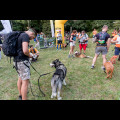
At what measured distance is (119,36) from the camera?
4.53m

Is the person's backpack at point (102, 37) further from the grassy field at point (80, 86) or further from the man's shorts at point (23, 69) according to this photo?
the man's shorts at point (23, 69)

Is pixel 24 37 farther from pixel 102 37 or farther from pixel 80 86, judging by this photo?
pixel 102 37

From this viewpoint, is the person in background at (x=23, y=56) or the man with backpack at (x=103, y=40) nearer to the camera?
the person in background at (x=23, y=56)

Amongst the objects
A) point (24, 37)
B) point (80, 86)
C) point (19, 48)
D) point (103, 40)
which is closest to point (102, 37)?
point (103, 40)

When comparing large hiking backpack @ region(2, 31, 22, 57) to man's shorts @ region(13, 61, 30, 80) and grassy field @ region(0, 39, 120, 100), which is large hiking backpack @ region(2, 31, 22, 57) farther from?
grassy field @ region(0, 39, 120, 100)

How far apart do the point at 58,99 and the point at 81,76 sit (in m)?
1.63

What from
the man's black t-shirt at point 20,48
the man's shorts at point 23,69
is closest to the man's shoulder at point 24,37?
the man's black t-shirt at point 20,48

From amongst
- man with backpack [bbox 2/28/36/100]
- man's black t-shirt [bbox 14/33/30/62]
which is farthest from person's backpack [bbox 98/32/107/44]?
man's black t-shirt [bbox 14/33/30/62]

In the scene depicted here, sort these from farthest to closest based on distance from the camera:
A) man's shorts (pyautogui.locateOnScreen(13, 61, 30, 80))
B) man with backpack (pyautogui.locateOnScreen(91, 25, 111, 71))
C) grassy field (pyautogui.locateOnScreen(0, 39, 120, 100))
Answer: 1. man with backpack (pyautogui.locateOnScreen(91, 25, 111, 71))
2. grassy field (pyautogui.locateOnScreen(0, 39, 120, 100))
3. man's shorts (pyautogui.locateOnScreen(13, 61, 30, 80))

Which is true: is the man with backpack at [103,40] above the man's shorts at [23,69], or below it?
above

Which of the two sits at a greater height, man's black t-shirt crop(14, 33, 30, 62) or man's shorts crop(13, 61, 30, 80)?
man's black t-shirt crop(14, 33, 30, 62)

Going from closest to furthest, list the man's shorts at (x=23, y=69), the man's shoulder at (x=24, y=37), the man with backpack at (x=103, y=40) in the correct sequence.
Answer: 1. the man's shoulder at (x=24, y=37)
2. the man's shorts at (x=23, y=69)
3. the man with backpack at (x=103, y=40)

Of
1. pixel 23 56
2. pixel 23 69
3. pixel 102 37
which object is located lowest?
pixel 23 69

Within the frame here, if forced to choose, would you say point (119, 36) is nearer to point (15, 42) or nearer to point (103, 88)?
point (103, 88)
